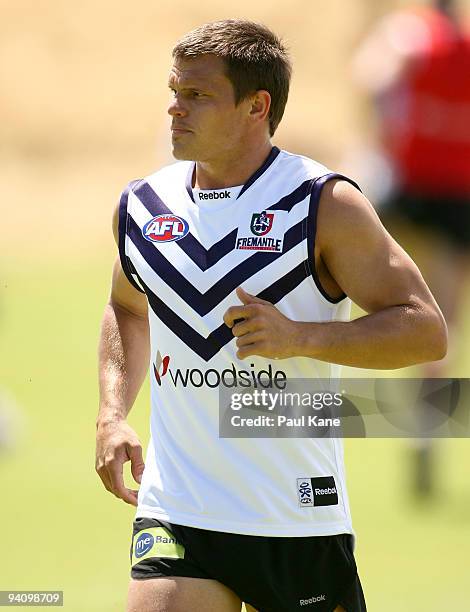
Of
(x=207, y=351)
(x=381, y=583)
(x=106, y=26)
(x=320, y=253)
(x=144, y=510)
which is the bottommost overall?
(x=381, y=583)

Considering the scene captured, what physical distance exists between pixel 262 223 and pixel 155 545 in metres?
1.05

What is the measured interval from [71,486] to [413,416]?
7.45 ft

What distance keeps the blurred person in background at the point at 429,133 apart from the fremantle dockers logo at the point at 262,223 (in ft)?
18.1

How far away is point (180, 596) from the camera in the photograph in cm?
466

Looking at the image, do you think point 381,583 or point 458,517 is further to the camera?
point 458,517

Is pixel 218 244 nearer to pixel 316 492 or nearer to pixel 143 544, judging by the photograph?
pixel 316 492

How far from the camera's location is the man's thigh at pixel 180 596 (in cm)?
464

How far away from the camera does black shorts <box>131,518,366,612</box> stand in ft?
15.5

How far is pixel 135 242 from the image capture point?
5.06m

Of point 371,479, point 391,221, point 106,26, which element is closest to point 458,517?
point 371,479

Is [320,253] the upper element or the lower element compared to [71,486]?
upper

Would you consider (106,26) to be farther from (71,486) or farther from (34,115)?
(71,486)

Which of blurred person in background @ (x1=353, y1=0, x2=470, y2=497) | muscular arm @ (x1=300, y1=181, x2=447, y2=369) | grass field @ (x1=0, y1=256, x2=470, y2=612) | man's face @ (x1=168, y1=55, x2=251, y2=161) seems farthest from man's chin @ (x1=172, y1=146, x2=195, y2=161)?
blurred person in background @ (x1=353, y1=0, x2=470, y2=497)

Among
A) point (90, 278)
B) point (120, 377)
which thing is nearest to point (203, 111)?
point (120, 377)
